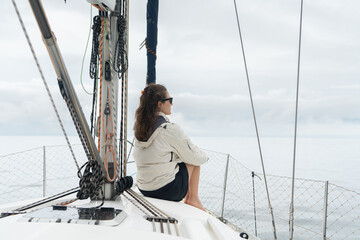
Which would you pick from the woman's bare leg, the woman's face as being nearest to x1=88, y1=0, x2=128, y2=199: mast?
the woman's face

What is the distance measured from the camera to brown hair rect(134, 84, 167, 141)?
1.86 m

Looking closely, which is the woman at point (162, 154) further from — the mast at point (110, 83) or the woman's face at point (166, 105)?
the mast at point (110, 83)

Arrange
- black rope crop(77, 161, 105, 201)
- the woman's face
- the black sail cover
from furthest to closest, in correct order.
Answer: the black sail cover
the woman's face
black rope crop(77, 161, 105, 201)

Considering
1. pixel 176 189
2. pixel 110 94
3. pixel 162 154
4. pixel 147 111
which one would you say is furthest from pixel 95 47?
pixel 176 189

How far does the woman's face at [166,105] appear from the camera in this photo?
1932 mm

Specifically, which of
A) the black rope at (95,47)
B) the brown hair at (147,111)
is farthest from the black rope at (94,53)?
the brown hair at (147,111)

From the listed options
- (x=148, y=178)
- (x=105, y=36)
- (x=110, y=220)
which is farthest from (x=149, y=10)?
(x=110, y=220)

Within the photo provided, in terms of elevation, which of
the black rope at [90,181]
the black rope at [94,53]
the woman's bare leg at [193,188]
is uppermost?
the black rope at [94,53]

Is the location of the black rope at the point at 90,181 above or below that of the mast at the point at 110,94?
below

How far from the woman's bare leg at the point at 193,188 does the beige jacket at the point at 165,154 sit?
0.34ft

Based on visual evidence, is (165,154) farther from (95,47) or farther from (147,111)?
(95,47)

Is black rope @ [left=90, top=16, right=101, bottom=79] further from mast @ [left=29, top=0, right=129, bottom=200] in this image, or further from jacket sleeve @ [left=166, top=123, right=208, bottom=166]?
jacket sleeve @ [left=166, top=123, right=208, bottom=166]

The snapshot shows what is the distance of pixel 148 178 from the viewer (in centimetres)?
189

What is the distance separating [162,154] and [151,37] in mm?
1112
